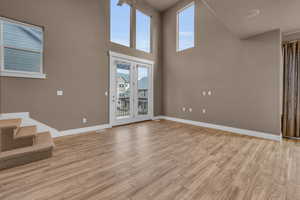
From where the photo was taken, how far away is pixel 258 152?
2.46 meters

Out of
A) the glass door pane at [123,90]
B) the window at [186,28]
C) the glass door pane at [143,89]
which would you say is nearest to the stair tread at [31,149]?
the glass door pane at [123,90]

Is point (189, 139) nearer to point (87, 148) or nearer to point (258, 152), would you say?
point (258, 152)

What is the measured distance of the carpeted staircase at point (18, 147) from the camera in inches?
76.0

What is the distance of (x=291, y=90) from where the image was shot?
328 cm

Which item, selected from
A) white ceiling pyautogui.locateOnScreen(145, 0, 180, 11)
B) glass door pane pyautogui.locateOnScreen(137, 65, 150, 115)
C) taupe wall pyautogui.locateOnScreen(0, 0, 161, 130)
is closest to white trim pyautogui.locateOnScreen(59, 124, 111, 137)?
taupe wall pyautogui.locateOnScreen(0, 0, 161, 130)

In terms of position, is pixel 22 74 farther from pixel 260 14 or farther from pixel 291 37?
pixel 291 37

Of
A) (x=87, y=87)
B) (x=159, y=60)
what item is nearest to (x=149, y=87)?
(x=159, y=60)

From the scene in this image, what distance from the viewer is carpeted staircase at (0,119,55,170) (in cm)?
193

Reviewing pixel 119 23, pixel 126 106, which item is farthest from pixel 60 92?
pixel 119 23

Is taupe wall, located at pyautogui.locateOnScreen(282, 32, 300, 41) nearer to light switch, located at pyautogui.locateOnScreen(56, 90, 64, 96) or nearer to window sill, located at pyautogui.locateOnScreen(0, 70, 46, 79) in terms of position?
light switch, located at pyautogui.locateOnScreen(56, 90, 64, 96)

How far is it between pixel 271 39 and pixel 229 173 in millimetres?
3367

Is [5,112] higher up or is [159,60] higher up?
[159,60]

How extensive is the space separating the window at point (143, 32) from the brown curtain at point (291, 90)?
14.1ft

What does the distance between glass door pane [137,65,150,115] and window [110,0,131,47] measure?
3.72ft
